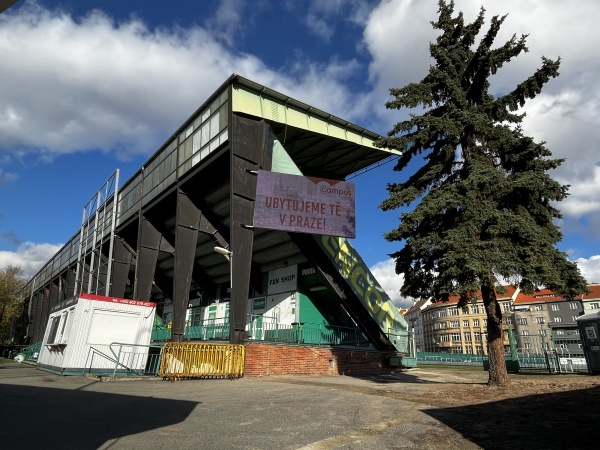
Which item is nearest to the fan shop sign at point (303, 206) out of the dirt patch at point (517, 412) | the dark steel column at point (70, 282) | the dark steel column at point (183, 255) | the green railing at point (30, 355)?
the dark steel column at point (183, 255)

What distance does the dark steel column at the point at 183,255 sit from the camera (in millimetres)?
22141

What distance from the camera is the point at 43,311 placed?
5844 centimetres

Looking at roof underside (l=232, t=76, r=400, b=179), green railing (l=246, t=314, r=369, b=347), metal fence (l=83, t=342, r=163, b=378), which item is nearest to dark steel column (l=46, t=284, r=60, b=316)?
green railing (l=246, t=314, r=369, b=347)

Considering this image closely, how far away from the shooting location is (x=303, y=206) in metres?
19.6

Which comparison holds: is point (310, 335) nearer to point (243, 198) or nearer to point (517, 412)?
point (243, 198)

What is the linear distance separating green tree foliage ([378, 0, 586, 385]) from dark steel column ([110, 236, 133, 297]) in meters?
25.8

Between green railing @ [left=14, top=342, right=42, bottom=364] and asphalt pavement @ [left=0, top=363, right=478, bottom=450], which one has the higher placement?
green railing @ [left=14, top=342, right=42, bottom=364]

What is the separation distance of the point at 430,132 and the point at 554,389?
8828mm

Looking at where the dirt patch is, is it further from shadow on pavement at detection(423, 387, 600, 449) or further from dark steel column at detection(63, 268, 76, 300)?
dark steel column at detection(63, 268, 76, 300)

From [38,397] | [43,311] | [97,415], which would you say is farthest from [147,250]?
Result: [43,311]

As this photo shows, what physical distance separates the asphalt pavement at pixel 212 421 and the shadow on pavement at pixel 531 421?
0.43 meters

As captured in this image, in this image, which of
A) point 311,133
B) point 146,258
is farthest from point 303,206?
point 146,258

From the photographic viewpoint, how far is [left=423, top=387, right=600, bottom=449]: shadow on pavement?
18.6 feet

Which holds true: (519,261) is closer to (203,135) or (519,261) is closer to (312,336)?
(312,336)
